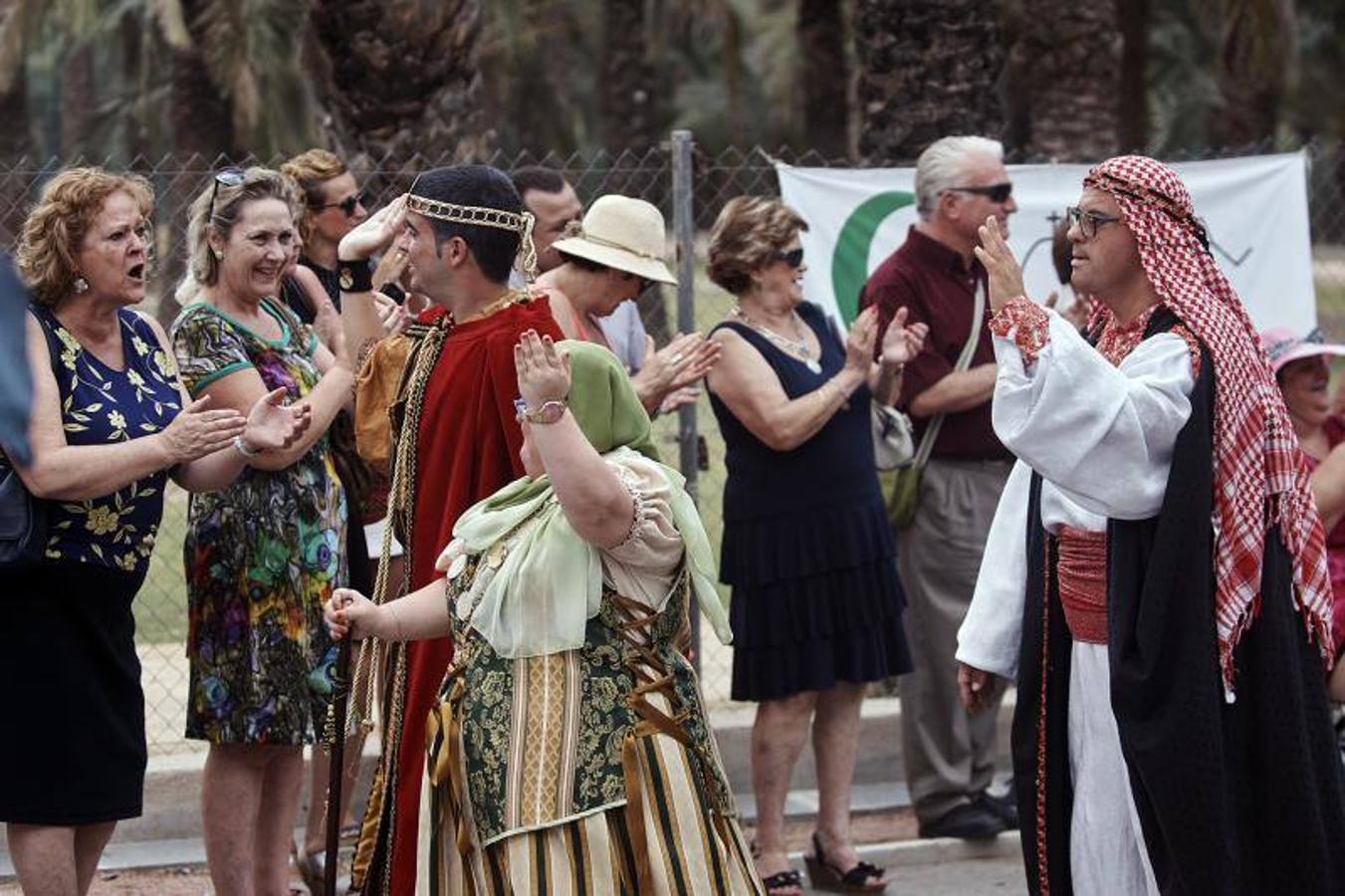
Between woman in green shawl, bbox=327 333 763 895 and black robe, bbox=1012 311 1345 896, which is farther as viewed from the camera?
black robe, bbox=1012 311 1345 896

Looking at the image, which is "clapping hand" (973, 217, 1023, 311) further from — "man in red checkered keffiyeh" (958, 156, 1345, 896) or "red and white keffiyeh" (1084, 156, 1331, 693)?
"red and white keffiyeh" (1084, 156, 1331, 693)

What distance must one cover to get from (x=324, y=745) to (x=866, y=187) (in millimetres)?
3039

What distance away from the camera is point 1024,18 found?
14594 mm

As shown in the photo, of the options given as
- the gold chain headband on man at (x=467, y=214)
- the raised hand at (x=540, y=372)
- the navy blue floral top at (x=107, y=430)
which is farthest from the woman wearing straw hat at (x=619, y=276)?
the raised hand at (x=540, y=372)

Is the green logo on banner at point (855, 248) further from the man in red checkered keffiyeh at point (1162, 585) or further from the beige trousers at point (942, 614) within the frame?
the man in red checkered keffiyeh at point (1162, 585)

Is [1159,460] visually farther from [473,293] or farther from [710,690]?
[710,690]

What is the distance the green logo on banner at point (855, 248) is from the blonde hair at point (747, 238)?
1.28 meters

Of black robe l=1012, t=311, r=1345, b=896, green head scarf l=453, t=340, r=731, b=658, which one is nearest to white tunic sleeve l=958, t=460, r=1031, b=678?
black robe l=1012, t=311, r=1345, b=896

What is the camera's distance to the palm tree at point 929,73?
966 centimetres

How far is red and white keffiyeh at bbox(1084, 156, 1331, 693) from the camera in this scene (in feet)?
14.9

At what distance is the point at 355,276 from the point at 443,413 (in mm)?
962

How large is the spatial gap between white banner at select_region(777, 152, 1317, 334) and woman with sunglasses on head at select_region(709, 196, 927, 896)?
1118 mm

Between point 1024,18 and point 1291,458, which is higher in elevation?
point 1024,18

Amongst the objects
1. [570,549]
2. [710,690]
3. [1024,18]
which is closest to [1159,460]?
[570,549]
